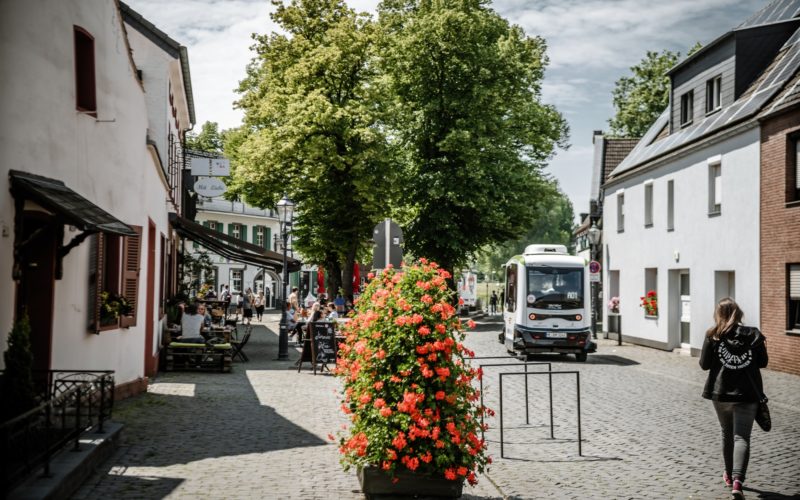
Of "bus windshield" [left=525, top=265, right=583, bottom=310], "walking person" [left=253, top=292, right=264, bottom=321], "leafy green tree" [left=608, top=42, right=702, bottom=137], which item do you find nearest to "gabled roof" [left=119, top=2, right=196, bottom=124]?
"bus windshield" [left=525, top=265, right=583, bottom=310]

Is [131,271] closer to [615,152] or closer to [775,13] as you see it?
[775,13]

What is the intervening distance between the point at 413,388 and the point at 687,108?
2293 cm

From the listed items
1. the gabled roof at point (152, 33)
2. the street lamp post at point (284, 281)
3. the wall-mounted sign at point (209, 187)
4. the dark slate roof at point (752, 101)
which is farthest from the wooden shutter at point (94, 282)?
the dark slate roof at point (752, 101)

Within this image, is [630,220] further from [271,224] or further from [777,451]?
[271,224]

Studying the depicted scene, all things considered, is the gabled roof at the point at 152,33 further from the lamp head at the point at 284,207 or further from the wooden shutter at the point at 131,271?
the wooden shutter at the point at 131,271

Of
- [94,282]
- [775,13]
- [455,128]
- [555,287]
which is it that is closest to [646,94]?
[455,128]

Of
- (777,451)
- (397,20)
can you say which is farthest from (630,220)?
(777,451)

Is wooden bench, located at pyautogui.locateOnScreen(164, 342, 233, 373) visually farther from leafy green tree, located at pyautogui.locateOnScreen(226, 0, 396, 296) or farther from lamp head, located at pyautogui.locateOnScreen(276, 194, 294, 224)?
leafy green tree, located at pyautogui.locateOnScreen(226, 0, 396, 296)

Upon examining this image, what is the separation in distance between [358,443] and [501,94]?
105 feet

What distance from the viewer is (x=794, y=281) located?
63.0ft

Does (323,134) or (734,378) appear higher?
(323,134)

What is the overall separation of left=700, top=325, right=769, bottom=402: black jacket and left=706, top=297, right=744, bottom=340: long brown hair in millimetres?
55

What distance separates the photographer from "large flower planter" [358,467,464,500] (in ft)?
23.5

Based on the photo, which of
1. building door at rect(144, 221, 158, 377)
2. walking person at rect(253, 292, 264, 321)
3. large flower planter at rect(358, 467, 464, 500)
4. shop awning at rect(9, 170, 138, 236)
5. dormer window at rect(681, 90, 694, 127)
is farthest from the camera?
walking person at rect(253, 292, 264, 321)
